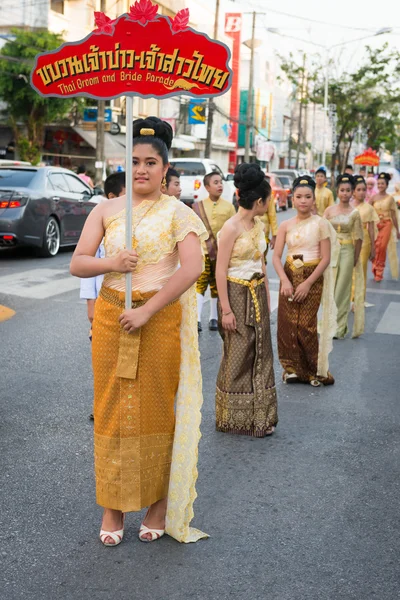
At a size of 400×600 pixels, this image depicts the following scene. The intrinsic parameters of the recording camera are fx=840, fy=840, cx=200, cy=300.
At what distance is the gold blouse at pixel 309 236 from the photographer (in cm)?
693

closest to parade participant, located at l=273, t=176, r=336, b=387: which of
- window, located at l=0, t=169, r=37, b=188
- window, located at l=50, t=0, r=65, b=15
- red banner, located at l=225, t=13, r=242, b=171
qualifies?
window, located at l=0, t=169, r=37, b=188

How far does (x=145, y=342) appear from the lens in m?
3.68

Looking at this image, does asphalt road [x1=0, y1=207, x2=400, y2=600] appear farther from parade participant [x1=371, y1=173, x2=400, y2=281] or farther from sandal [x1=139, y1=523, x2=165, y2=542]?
parade participant [x1=371, y1=173, x2=400, y2=281]

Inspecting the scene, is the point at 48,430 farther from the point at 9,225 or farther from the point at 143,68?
the point at 9,225

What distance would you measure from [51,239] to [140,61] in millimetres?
11619

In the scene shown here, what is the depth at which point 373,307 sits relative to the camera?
452 inches

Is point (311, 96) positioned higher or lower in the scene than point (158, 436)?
higher

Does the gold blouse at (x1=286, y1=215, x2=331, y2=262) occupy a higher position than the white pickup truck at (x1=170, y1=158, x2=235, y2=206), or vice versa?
the white pickup truck at (x1=170, y1=158, x2=235, y2=206)

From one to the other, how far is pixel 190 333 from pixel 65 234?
12.1 meters

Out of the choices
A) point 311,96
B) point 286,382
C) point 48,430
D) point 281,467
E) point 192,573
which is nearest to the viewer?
point 192,573

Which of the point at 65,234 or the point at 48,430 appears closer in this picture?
the point at 48,430

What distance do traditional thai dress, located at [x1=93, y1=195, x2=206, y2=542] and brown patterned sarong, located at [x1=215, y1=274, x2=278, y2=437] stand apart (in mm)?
1887

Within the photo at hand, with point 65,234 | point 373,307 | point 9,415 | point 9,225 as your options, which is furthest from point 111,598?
point 65,234

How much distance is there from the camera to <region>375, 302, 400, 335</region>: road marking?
32.0 ft
